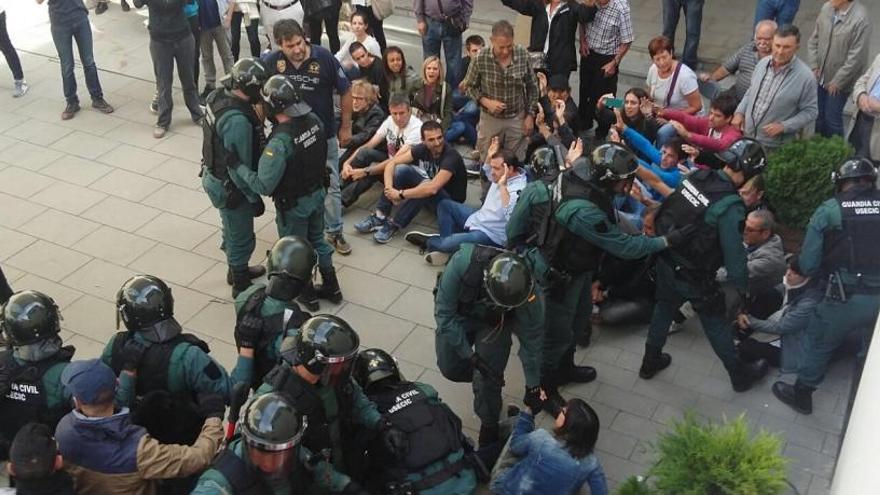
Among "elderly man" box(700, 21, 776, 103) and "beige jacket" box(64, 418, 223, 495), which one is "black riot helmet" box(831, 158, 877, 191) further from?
"beige jacket" box(64, 418, 223, 495)

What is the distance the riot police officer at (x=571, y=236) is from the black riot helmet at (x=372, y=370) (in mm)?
1260

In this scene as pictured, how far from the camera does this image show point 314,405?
396 cm

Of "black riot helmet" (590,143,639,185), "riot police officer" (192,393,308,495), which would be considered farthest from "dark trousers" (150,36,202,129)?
"riot police officer" (192,393,308,495)

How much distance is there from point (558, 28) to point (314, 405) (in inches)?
212

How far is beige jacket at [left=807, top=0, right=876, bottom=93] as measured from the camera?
728 cm

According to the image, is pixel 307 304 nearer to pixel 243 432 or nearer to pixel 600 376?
pixel 600 376

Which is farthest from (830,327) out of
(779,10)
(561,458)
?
(779,10)

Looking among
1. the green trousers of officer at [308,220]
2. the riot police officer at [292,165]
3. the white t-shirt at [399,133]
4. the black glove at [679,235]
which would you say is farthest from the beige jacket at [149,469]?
the white t-shirt at [399,133]

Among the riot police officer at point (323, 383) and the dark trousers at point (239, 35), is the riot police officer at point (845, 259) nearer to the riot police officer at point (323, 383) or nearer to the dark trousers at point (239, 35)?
the riot police officer at point (323, 383)

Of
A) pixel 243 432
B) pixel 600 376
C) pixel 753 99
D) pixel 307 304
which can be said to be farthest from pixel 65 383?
pixel 753 99

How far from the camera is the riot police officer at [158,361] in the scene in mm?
4172

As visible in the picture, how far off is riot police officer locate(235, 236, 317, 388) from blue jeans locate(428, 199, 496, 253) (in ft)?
7.54

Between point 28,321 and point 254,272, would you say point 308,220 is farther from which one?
point 28,321

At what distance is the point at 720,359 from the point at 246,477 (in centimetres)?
354
